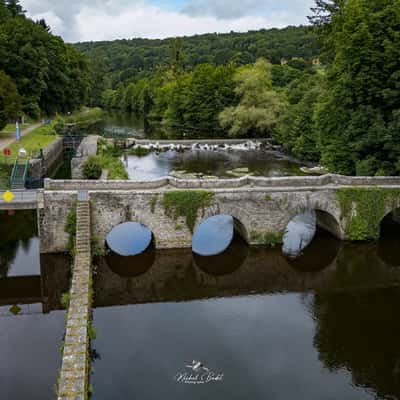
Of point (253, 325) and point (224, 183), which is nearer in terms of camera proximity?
point (253, 325)

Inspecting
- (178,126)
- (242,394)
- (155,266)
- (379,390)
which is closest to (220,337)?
(242,394)

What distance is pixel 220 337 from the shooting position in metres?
16.0

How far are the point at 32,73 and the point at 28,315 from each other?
47.5m

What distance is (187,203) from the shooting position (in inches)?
880

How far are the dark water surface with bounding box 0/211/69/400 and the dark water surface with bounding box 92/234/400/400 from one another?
1482mm

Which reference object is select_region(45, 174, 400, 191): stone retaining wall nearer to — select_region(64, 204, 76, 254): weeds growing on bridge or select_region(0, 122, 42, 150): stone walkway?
select_region(64, 204, 76, 254): weeds growing on bridge

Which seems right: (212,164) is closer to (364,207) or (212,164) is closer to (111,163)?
(111,163)

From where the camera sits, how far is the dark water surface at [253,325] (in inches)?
540

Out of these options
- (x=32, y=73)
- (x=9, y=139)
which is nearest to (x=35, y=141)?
(x=9, y=139)

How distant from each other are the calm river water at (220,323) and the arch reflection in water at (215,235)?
70 cm

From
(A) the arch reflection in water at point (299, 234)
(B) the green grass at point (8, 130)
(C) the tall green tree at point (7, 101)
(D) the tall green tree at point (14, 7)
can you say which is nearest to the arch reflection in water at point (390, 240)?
(A) the arch reflection in water at point (299, 234)

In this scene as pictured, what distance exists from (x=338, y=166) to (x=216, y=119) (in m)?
41.0

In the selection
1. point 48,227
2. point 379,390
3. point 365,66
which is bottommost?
point 379,390

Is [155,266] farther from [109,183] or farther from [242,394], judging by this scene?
[242,394]
